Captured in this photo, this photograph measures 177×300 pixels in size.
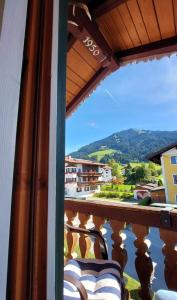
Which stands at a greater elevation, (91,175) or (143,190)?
(91,175)

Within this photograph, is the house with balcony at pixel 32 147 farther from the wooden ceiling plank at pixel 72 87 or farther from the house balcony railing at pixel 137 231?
the wooden ceiling plank at pixel 72 87

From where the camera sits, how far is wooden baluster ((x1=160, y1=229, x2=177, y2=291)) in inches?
48.7

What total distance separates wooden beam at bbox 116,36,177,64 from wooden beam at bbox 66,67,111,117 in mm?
221

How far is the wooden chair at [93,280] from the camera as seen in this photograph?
0.97m

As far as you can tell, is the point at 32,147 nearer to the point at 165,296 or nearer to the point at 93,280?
the point at 165,296

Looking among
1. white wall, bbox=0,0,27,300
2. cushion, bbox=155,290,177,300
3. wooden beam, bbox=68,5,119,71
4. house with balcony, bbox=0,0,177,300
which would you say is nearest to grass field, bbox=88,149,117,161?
wooden beam, bbox=68,5,119,71

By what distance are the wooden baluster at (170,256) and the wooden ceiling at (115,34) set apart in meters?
1.46

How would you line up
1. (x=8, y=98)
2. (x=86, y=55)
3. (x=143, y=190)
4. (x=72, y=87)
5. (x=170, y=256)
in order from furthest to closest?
(x=72, y=87) < (x=143, y=190) < (x=86, y=55) < (x=170, y=256) < (x=8, y=98)

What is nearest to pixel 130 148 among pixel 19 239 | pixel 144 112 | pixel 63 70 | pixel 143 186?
pixel 143 186

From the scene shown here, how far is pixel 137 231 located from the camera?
137cm

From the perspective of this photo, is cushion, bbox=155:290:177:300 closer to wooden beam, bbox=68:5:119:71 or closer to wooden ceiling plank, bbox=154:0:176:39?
wooden beam, bbox=68:5:119:71

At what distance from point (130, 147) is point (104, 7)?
1.43 metres

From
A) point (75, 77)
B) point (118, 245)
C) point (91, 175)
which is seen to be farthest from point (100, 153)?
point (118, 245)

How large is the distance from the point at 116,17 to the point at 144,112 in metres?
3.62
